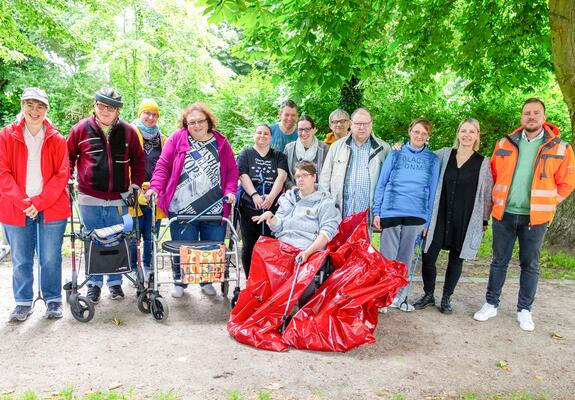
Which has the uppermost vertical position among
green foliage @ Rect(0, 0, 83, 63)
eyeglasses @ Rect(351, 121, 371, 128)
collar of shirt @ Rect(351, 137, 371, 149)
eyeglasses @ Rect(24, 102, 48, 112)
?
green foliage @ Rect(0, 0, 83, 63)

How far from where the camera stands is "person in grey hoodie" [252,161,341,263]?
455 centimetres

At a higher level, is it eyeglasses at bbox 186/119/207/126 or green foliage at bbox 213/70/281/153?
green foliage at bbox 213/70/281/153

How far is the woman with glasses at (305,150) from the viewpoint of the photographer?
5290 millimetres

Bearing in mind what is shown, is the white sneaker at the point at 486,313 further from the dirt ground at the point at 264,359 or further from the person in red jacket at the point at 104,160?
the person in red jacket at the point at 104,160

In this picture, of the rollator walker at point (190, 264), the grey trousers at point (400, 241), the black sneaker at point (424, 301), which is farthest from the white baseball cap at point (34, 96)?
the black sneaker at point (424, 301)

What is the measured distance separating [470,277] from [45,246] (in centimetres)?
512

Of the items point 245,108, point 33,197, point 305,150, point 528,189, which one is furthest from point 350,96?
point 33,197

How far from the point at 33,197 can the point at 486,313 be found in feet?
14.5

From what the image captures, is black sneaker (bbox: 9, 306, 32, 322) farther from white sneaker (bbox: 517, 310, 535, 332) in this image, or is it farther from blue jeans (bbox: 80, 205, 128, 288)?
white sneaker (bbox: 517, 310, 535, 332)

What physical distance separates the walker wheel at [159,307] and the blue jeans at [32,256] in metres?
0.88

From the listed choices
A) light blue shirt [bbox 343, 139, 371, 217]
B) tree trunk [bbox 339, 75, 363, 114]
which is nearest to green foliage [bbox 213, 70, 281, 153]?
tree trunk [bbox 339, 75, 363, 114]

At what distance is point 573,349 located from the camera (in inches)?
172

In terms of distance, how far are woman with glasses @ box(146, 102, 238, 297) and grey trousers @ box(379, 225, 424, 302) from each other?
1.57 metres

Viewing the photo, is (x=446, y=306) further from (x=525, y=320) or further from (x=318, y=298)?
(x=318, y=298)
